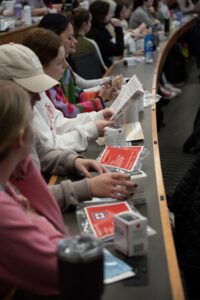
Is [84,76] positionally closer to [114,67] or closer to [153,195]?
[114,67]

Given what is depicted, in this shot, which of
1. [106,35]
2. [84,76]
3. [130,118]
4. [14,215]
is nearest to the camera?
[14,215]

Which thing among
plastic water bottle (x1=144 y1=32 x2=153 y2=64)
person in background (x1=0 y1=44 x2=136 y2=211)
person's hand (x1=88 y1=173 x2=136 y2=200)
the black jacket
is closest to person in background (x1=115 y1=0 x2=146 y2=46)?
the black jacket

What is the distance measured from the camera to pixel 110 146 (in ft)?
7.68

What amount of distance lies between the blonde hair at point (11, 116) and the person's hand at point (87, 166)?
77 centimetres

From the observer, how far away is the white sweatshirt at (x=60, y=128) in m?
2.27

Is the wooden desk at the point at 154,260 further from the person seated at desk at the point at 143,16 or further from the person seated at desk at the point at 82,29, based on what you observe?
the person seated at desk at the point at 143,16

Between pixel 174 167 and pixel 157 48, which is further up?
pixel 157 48

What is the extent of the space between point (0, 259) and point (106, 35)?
452cm

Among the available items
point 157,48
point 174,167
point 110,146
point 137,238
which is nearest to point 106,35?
point 157,48

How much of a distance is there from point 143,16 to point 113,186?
613cm

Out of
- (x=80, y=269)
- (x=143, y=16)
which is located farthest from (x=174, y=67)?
(x=80, y=269)

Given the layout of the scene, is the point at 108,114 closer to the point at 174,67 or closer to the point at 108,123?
the point at 108,123

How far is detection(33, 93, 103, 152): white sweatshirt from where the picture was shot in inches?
89.5

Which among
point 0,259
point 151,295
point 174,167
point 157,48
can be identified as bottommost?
point 174,167
